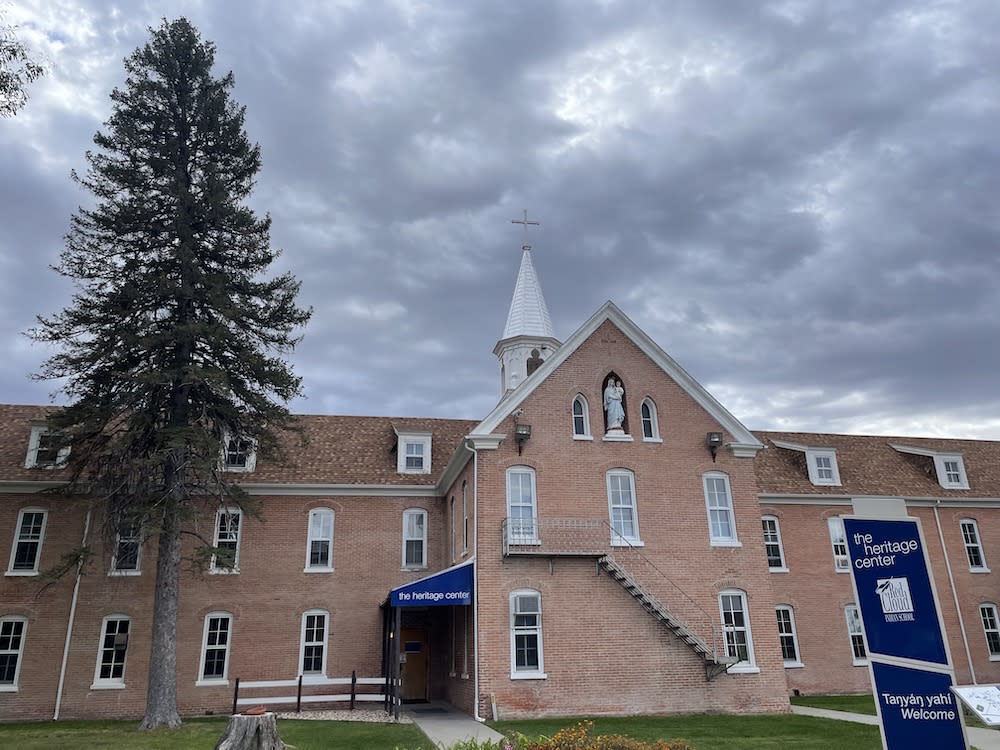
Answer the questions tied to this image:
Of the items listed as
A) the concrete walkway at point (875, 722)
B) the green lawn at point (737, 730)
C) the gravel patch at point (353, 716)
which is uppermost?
the gravel patch at point (353, 716)

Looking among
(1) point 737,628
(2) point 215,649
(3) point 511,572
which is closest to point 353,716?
(2) point 215,649

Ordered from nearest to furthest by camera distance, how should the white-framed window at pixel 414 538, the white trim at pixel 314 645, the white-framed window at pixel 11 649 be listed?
the white-framed window at pixel 11 649, the white trim at pixel 314 645, the white-framed window at pixel 414 538

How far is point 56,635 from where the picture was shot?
22781 mm

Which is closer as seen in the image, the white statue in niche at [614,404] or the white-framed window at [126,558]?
the white statue in niche at [614,404]

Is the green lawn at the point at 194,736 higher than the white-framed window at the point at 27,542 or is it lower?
lower

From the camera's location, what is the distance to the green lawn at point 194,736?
1532 centimetres

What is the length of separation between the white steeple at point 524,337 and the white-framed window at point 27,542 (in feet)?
59.6

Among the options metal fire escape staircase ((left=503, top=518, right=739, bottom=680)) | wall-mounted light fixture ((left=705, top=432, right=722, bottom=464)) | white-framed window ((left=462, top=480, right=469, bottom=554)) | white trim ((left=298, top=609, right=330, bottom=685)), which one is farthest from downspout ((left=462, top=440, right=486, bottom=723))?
wall-mounted light fixture ((left=705, top=432, right=722, bottom=464))

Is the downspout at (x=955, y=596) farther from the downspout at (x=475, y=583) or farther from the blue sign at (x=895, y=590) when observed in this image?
the blue sign at (x=895, y=590)

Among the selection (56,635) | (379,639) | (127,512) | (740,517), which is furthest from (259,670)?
(740,517)

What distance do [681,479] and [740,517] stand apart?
2286mm

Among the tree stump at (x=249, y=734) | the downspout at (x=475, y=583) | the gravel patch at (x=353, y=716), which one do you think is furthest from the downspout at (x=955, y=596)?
the tree stump at (x=249, y=734)

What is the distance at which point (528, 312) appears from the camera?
3167 cm

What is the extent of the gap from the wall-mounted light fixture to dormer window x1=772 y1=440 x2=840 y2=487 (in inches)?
357
